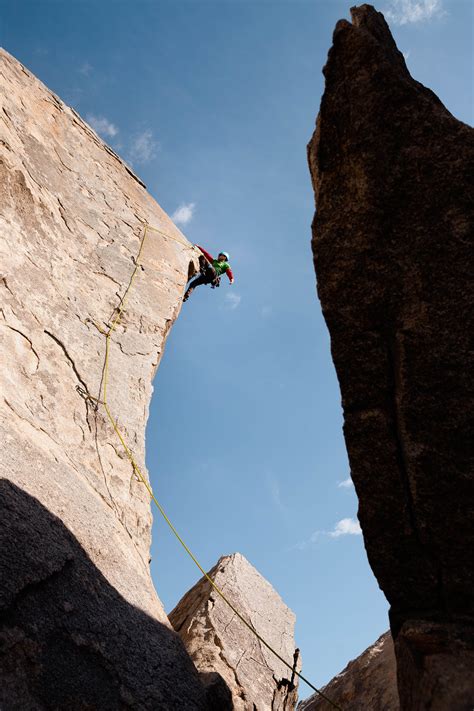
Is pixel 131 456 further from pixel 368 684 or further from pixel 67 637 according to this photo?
pixel 368 684

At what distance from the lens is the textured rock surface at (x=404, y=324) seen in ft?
8.22

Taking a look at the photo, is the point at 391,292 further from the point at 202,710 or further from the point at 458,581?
the point at 202,710

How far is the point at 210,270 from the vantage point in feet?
29.5

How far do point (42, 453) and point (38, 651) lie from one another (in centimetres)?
119

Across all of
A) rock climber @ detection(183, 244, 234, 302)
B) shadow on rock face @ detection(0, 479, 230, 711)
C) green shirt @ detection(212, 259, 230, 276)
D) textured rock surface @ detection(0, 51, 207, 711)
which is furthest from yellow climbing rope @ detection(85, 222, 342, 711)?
green shirt @ detection(212, 259, 230, 276)

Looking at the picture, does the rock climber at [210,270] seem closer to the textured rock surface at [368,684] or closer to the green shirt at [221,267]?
the green shirt at [221,267]

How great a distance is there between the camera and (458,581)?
8.18 feet

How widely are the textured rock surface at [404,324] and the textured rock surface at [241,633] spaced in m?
1.92

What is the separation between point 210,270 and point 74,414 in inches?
209

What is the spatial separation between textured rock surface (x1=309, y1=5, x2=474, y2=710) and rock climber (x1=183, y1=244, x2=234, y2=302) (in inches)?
182

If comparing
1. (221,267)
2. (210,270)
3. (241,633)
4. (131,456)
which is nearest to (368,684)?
(241,633)

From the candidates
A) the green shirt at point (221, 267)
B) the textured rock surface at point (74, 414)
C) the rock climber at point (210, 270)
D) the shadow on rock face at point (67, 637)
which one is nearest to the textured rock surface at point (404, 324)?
the shadow on rock face at point (67, 637)

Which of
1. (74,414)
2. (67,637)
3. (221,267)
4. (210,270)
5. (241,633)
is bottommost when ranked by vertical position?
(67,637)

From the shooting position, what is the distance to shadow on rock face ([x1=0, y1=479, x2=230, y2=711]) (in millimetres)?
2406
